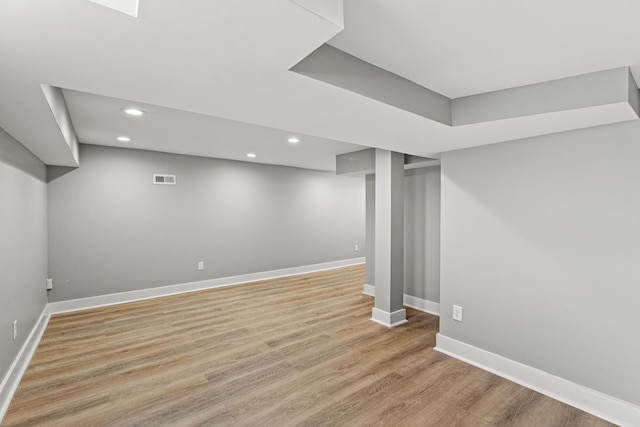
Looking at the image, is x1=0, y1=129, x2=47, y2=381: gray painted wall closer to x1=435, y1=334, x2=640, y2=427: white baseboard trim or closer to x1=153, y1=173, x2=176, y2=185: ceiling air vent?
x1=153, y1=173, x2=176, y2=185: ceiling air vent

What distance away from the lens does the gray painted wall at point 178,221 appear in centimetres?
407

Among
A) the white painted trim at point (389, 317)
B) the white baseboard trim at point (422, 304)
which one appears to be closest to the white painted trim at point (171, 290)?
the white baseboard trim at point (422, 304)

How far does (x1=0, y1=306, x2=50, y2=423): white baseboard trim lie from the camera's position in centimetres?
208

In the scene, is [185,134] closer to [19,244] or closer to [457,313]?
[19,244]

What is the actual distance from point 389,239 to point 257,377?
82.0 inches

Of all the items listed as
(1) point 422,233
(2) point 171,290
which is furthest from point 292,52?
(2) point 171,290

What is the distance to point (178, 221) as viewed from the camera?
487 cm

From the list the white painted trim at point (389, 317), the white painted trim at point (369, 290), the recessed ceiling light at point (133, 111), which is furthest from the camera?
the white painted trim at point (369, 290)

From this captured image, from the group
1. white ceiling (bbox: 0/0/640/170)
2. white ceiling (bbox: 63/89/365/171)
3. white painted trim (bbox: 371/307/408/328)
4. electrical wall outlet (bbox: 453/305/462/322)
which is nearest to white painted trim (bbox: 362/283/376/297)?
white painted trim (bbox: 371/307/408/328)

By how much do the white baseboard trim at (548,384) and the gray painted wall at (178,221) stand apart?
3801mm

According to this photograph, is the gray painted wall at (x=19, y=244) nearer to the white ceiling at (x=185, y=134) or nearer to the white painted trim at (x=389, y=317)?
the white ceiling at (x=185, y=134)

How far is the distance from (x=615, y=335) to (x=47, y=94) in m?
3.87

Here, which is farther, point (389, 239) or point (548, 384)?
point (389, 239)

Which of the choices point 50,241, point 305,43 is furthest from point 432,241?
point 50,241
